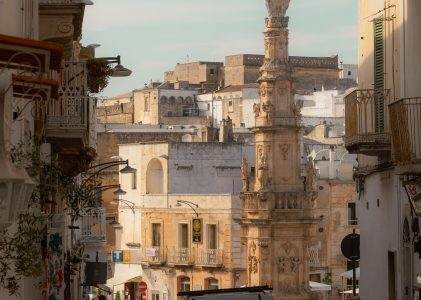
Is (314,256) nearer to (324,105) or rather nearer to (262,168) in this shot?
(262,168)

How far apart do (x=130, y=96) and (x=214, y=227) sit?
5796 cm

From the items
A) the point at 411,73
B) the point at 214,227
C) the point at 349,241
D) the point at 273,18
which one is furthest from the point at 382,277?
the point at 214,227

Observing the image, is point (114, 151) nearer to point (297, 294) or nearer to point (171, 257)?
point (171, 257)

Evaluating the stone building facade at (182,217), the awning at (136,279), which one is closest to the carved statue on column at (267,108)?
the stone building facade at (182,217)

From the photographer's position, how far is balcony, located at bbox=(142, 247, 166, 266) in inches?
2781

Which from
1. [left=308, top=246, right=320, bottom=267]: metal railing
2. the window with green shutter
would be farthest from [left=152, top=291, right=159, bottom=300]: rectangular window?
the window with green shutter

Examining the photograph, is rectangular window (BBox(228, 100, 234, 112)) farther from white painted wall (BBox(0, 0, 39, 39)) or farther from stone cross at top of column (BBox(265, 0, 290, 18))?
white painted wall (BBox(0, 0, 39, 39))

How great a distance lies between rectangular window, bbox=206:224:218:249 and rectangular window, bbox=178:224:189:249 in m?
1.31

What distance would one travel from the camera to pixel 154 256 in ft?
233

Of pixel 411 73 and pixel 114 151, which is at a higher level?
pixel 114 151

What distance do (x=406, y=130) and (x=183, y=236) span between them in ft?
179

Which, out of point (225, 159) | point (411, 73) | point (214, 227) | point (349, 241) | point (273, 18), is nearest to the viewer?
point (411, 73)

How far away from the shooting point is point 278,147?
62031 millimetres

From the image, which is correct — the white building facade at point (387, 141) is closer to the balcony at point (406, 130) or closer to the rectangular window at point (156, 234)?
the balcony at point (406, 130)
